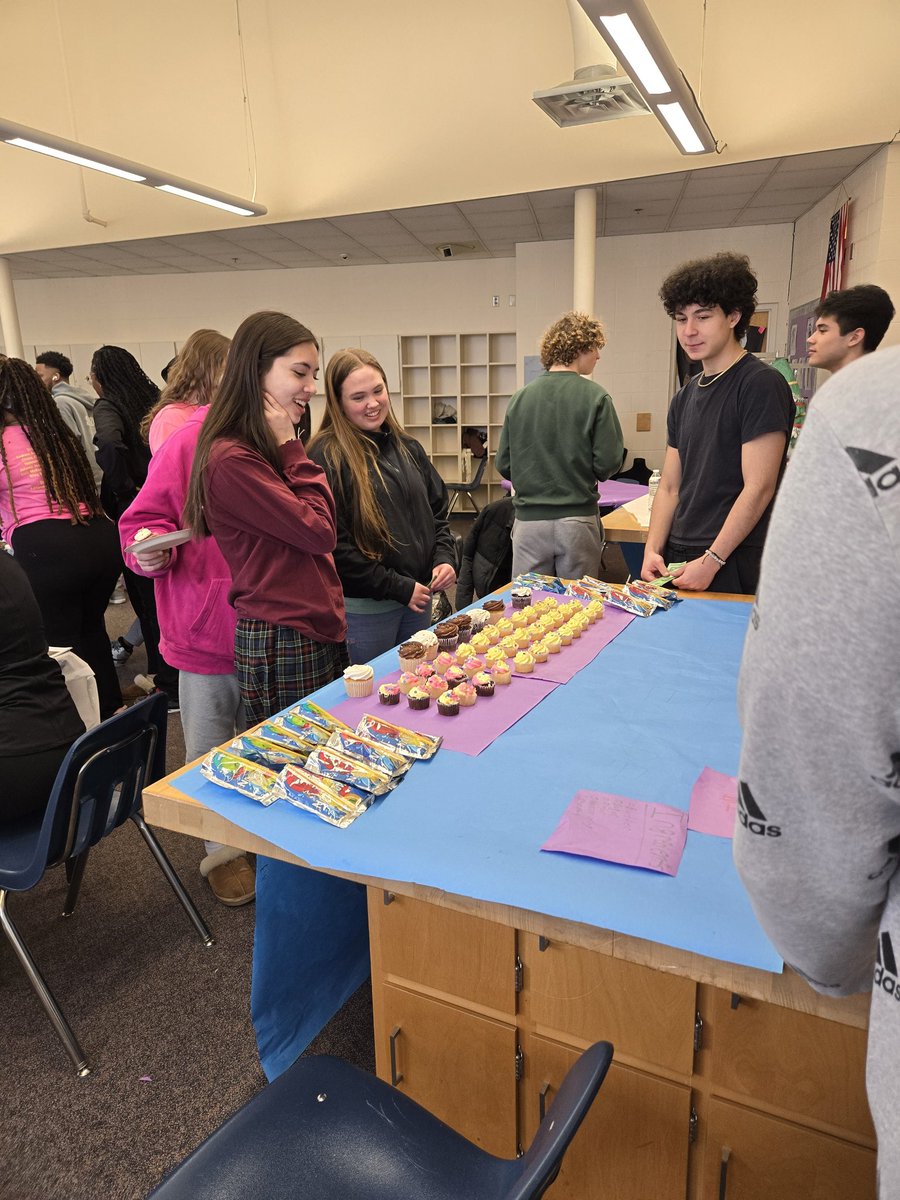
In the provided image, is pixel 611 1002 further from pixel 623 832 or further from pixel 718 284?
pixel 718 284

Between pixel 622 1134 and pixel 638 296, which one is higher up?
pixel 638 296

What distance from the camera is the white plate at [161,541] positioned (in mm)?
1897

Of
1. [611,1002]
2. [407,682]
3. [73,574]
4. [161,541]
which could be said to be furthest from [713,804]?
[73,574]

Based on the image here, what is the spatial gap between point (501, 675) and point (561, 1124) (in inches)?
37.4

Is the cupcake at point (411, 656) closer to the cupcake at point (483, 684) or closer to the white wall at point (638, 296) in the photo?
the cupcake at point (483, 684)

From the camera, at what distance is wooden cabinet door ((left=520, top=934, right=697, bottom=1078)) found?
3.26ft

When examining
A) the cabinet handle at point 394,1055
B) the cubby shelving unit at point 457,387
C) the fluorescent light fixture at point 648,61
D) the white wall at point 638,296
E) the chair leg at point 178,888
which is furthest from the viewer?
the cubby shelving unit at point 457,387

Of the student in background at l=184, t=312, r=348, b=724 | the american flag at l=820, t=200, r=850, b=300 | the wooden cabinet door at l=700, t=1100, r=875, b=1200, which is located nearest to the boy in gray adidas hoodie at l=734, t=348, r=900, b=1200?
the wooden cabinet door at l=700, t=1100, r=875, b=1200

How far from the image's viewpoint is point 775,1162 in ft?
3.22

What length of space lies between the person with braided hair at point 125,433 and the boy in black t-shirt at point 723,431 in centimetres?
242

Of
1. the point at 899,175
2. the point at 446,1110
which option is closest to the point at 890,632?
the point at 446,1110

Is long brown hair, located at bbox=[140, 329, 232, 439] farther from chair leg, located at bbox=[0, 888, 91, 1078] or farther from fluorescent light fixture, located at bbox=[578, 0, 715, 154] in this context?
fluorescent light fixture, located at bbox=[578, 0, 715, 154]

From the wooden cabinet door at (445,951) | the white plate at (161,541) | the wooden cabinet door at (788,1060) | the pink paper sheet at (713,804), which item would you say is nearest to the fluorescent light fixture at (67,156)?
the white plate at (161,541)

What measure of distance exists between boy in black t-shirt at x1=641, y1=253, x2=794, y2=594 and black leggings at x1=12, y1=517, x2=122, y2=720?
2.05 meters
